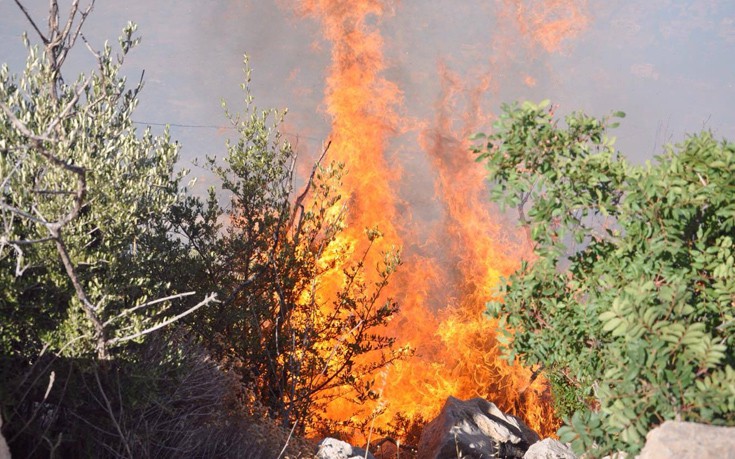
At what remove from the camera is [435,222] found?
36.6 meters

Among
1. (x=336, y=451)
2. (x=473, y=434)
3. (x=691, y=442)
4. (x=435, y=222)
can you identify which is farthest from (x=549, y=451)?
(x=435, y=222)

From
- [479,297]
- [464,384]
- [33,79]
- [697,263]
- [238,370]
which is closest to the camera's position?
[697,263]

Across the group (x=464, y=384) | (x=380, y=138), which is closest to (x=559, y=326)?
(x=464, y=384)

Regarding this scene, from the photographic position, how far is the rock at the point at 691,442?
4.69 m

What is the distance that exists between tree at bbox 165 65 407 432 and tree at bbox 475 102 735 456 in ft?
19.7

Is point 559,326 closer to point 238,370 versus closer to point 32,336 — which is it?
point 32,336

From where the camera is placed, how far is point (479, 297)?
27547 mm

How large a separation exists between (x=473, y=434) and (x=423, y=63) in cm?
2886

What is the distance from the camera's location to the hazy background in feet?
114

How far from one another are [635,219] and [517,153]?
1166 mm

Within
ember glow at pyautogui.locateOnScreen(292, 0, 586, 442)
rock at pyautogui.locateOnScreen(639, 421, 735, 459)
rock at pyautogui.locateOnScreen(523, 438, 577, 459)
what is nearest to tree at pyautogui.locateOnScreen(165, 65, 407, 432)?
rock at pyautogui.locateOnScreen(523, 438, 577, 459)

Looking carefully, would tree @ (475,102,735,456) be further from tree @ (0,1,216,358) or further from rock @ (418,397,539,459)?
rock @ (418,397,539,459)

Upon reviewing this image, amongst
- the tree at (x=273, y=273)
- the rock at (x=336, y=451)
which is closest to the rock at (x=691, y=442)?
the rock at (x=336, y=451)

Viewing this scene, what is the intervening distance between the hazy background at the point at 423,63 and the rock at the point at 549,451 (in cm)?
2347
